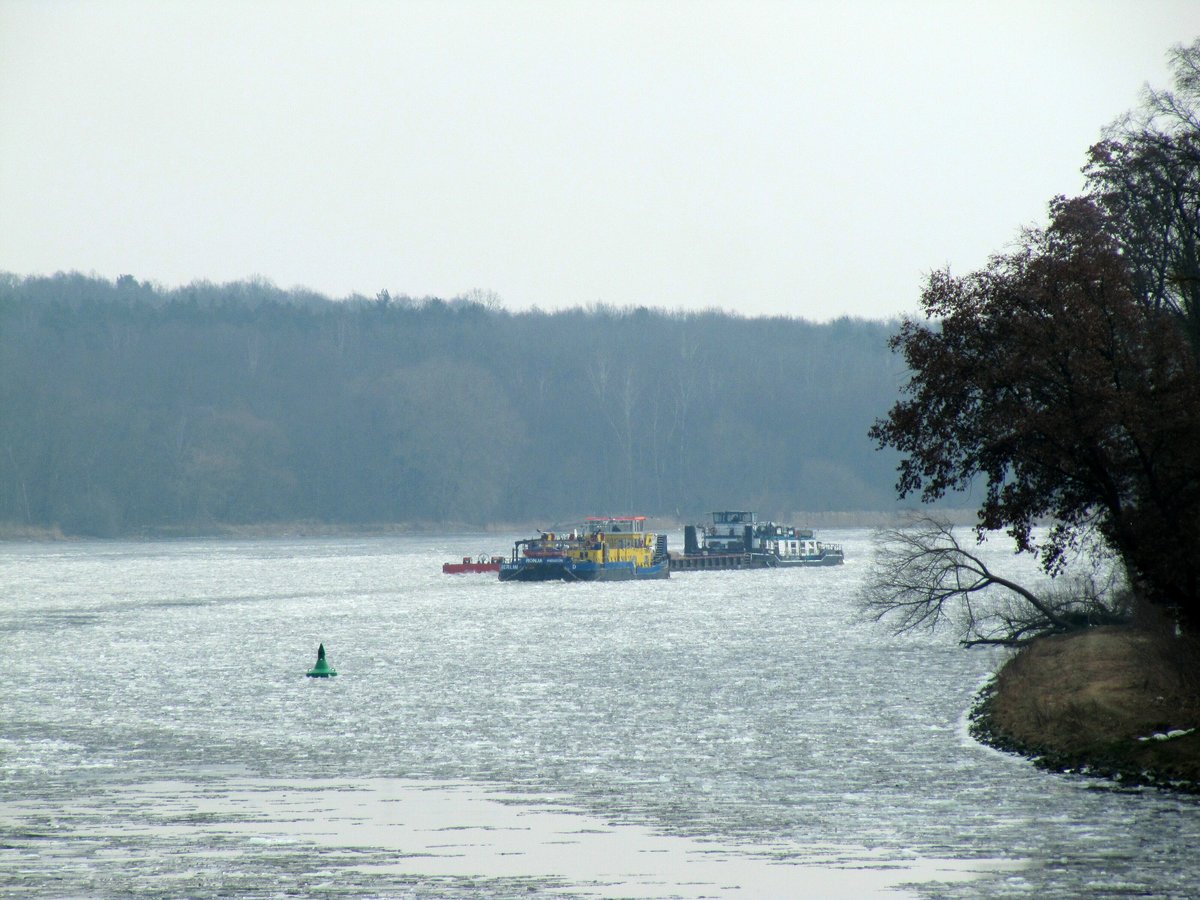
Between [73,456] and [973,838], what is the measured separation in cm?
18200

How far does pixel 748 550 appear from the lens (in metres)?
130

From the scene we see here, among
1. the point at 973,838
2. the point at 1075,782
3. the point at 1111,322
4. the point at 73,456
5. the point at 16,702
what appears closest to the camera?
the point at 973,838

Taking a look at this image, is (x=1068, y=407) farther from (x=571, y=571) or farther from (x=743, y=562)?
(x=743, y=562)

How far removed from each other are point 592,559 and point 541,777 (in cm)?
8168

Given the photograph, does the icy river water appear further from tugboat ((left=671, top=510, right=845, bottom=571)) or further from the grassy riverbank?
tugboat ((left=671, top=510, right=845, bottom=571))

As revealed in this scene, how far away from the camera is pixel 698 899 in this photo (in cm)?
1836

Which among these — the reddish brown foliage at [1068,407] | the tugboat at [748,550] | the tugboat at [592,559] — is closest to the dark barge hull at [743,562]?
the tugboat at [748,550]

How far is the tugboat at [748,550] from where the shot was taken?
127 m

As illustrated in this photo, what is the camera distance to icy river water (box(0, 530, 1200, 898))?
19641 mm

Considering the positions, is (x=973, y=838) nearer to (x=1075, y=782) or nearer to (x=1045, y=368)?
(x=1075, y=782)

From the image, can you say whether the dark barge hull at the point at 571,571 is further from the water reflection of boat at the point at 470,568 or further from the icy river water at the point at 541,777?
the icy river water at the point at 541,777

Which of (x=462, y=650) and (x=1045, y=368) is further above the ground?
(x=1045, y=368)

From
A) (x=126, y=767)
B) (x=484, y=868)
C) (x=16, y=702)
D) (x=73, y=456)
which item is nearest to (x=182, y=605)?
(x=16, y=702)

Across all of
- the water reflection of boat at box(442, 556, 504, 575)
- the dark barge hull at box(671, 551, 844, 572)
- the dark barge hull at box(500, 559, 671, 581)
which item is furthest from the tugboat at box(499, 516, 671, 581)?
the dark barge hull at box(671, 551, 844, 572)
